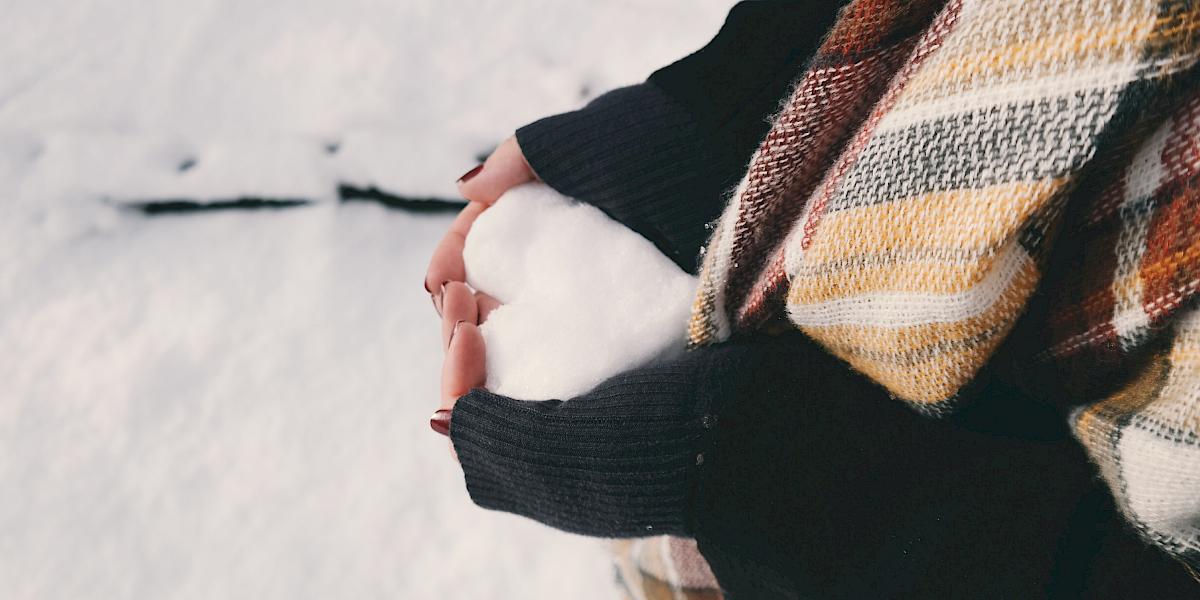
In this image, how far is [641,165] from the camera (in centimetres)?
54

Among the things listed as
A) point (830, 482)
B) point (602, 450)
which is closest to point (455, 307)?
point (602, 450)

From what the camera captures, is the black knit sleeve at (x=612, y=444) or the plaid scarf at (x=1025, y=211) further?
the black knit sleeve at (x=612, y=444)

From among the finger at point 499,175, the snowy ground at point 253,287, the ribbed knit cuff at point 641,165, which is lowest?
the snowy ground at point 253,287

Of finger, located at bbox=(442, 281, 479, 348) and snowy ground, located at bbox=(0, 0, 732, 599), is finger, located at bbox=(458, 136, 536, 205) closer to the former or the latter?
finger, located at bbox=(442, 281, 479, 348)

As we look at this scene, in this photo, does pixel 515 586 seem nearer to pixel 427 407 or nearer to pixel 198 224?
pixel 427 407

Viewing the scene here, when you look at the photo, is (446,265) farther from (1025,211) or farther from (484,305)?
(1025,211)

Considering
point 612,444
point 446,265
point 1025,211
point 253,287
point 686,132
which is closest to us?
point 1025,211

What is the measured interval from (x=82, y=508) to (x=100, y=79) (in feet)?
1.94

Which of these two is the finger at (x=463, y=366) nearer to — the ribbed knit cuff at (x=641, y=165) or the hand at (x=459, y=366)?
the hand at (x=459, y=366)

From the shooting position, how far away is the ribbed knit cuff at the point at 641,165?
53cm

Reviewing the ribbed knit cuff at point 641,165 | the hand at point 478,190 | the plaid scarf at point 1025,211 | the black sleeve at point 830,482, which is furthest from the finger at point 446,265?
the plaid scarf at point 1025,211

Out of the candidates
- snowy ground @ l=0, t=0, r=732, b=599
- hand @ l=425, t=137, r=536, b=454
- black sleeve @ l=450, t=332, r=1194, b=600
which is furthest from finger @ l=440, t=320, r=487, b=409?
snowy ground @ l=0, t=0, r=732, b=599

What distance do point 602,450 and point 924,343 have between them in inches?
7.2

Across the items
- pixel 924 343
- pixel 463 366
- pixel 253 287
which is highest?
pixel 924 343
